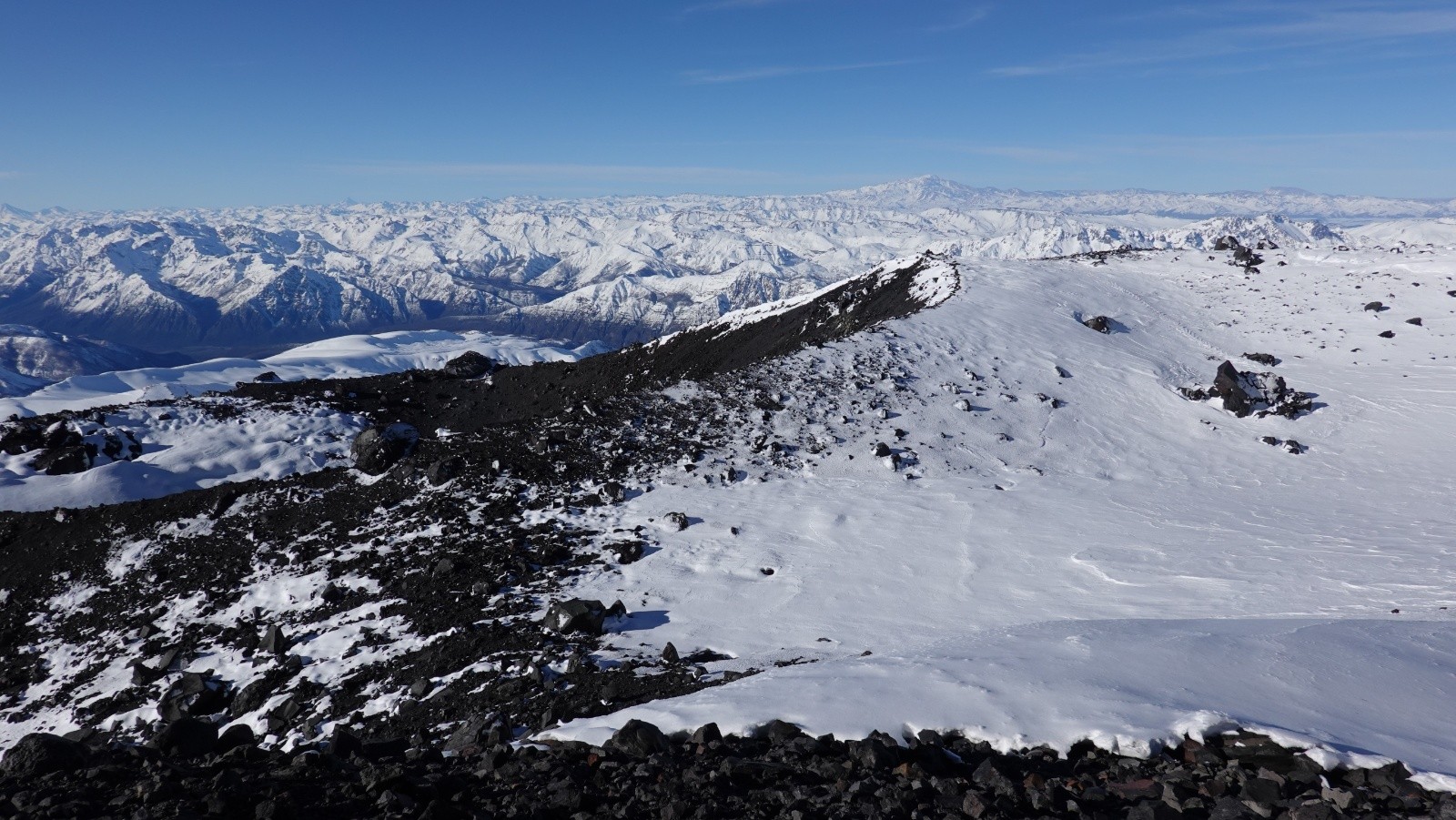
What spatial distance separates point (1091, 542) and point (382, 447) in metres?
23.6

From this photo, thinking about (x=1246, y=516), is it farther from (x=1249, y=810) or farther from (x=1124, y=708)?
(x=1249, y=810)

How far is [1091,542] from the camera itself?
19.3m

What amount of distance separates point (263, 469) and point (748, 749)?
32.2m

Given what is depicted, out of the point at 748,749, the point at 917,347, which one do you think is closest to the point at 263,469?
the point at 917,347

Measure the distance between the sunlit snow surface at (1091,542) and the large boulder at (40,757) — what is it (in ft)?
20.4

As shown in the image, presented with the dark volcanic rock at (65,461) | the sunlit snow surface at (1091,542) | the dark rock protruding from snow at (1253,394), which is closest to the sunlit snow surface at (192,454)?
the dark volcanic rock at (65,461)

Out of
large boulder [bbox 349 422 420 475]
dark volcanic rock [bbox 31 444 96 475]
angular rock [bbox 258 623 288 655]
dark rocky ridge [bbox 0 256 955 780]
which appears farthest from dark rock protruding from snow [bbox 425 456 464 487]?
dark volcanic rock [bbox 31 444 96 475]

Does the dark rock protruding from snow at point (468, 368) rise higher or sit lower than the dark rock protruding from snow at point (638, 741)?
lower

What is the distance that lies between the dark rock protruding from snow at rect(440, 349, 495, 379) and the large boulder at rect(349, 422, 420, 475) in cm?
1544

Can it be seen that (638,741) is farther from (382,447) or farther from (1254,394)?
(1254,394)

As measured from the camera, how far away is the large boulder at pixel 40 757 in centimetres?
835

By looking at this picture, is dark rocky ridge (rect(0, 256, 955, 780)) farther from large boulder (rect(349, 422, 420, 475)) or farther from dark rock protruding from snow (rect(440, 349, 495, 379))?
dark rock protruding from snow (rect(440, 349, 495, 379))

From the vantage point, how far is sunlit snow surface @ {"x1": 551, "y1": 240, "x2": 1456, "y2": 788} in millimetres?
9664

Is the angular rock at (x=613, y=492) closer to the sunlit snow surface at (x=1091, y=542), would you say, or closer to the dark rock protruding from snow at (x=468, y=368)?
the sunlit snow surface at (x=1091, y=542)
